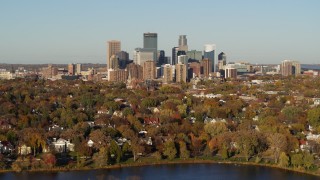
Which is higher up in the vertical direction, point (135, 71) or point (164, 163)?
point (135, 71)

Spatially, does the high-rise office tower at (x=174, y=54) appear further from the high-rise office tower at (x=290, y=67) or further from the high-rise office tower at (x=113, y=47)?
the high-rise office tower at (x=290, y=67)

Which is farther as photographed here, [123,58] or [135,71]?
[123,58]

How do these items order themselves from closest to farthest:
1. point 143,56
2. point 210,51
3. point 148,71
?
point 148,71
point 143,56
point 210,51

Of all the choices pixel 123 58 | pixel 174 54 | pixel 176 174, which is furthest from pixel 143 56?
pixel 176 174

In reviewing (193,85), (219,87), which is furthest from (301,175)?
(193,85)

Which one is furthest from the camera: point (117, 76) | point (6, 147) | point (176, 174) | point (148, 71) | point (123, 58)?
point (123, 58)

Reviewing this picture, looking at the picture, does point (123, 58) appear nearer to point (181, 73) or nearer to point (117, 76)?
point (117, 76)

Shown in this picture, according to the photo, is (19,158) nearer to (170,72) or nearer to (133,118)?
(133,118)
